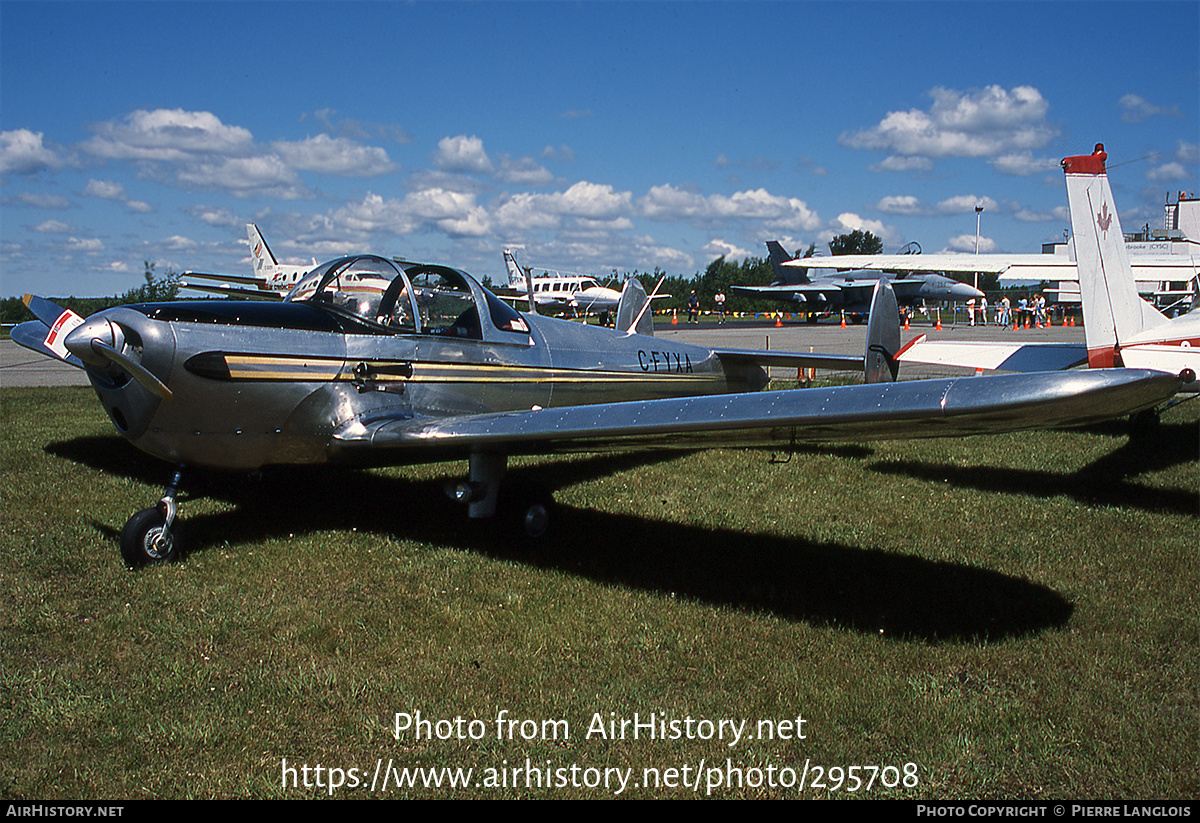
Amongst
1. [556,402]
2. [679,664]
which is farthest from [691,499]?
[679,664]

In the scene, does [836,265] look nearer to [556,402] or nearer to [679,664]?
[556,402]

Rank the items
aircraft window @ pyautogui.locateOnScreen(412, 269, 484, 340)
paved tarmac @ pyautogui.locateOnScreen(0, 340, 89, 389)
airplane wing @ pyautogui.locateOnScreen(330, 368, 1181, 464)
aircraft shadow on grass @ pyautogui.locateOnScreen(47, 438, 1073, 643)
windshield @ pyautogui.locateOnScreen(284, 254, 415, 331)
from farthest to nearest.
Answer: paved tarmac @ pyautogui.locateOnScreen(0, 340, 89, 389) → aircraft window @ pyautogui.locateOnScreen(412, 269, 484, 340) → windshield @ pyautogui.locateOnScreen(284, 254, 415, 331) → aircraft shadow on grass @ pyautogui.locateOnScreen(47, 438, 1073, 643) → airplane wing @ pyautogui.locateOnScreen(330, 368, 1181, 464)

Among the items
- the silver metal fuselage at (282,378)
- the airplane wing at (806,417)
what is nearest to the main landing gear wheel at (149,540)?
the silver metal fuselage at (282,378)

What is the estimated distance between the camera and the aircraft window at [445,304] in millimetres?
5926

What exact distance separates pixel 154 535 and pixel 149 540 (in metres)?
0.04

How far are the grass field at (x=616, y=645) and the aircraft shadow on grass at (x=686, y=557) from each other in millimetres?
30

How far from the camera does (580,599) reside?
4.57m

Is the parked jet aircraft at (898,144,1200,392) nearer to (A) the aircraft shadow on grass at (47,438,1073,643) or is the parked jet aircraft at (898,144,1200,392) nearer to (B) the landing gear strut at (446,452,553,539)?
(A) the aircraft shadow on grass at (47,438,1073,643)

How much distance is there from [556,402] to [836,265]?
11.5 m

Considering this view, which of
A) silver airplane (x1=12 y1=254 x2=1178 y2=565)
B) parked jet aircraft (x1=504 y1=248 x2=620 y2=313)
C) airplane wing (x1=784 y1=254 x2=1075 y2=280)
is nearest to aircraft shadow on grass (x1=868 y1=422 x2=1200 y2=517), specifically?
silver airplane (x1=12 y1=254 x2=1178 y2=565)

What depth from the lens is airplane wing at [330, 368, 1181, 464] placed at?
116 inches

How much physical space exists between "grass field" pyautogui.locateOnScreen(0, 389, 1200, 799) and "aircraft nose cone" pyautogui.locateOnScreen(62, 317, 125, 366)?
136 cm

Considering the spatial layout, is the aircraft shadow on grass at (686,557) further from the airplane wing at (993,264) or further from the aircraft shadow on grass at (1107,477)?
the airplane wing at (993,264)
